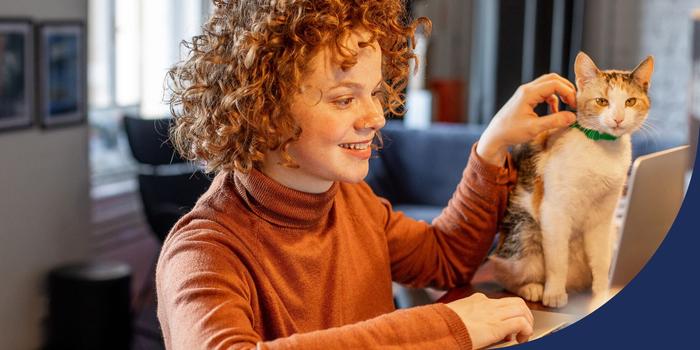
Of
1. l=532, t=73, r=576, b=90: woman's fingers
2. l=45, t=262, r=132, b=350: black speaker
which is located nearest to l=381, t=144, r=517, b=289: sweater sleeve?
l=532, t=73, r=576, b=90: woman's fingers

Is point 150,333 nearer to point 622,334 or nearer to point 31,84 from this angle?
point 31,84

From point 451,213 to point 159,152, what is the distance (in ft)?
7.39

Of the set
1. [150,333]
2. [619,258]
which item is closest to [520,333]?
[619,258]

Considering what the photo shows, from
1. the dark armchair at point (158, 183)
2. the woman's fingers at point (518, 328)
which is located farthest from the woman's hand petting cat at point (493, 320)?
the dark armchair at point (158, 183)

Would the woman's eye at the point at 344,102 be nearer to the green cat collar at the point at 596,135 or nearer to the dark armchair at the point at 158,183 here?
the green cat collar at the point at 596,135

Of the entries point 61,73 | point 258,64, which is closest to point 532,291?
point 258,64

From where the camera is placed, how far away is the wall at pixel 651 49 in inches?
24.4

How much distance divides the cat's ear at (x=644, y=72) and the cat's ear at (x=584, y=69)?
0.08 feet

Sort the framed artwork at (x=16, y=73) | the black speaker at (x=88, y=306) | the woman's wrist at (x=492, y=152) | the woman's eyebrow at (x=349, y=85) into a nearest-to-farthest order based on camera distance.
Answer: the woman's eyebrow at (x=349, y=85) → the woman's wrist at (x=492, y=152) → the framed artwork at (x=16, y=73) → the black speaker at (x=88, y=306)

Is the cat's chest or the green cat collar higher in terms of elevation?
the green cat collar

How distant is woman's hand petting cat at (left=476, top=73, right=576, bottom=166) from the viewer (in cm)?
66

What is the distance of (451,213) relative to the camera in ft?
2.82

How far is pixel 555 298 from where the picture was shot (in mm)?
671

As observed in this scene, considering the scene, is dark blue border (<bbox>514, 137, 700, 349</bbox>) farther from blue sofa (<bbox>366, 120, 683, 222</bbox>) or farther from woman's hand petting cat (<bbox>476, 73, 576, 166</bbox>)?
blue sofa (<bbox>366, 120, 683, 222</bbox>)
